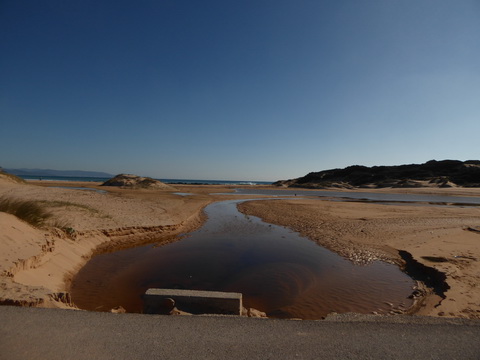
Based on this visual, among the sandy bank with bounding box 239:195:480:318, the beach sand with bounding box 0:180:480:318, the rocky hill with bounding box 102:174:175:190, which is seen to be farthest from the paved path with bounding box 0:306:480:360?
the rocky hill with bounding box 102:174:175:190

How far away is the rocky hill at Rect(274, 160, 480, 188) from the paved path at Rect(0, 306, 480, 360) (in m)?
85.1

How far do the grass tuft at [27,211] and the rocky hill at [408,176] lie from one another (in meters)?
82.3

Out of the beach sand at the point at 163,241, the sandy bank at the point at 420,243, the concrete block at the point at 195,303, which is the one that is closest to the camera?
the concrete block at the point at 195,303

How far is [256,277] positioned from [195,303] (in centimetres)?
439

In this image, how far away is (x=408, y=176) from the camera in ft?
309

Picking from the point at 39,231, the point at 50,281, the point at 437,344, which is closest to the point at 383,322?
the point at 437,344

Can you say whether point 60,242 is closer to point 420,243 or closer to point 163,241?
point 163,241

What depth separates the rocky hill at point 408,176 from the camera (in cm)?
7744

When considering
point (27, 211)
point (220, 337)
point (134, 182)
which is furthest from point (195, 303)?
point (134, 182)

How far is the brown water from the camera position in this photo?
25.7 ft

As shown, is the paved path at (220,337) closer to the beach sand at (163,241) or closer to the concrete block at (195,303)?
the concrete block at (195,303)

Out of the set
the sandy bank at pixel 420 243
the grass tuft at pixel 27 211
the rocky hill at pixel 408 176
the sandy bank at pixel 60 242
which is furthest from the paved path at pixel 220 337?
the rocky hill at pixel 408 176

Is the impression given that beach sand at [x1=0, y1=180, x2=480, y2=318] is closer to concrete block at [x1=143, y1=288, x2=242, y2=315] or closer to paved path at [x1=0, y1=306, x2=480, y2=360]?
paved path at [x1=0, y1=306, x2=480, y2=360]

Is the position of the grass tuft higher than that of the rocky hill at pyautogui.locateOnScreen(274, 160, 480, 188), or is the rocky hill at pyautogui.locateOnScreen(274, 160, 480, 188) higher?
the rocky hill at pyautogui.locateOnScreen(274, 160, 480, 188)
